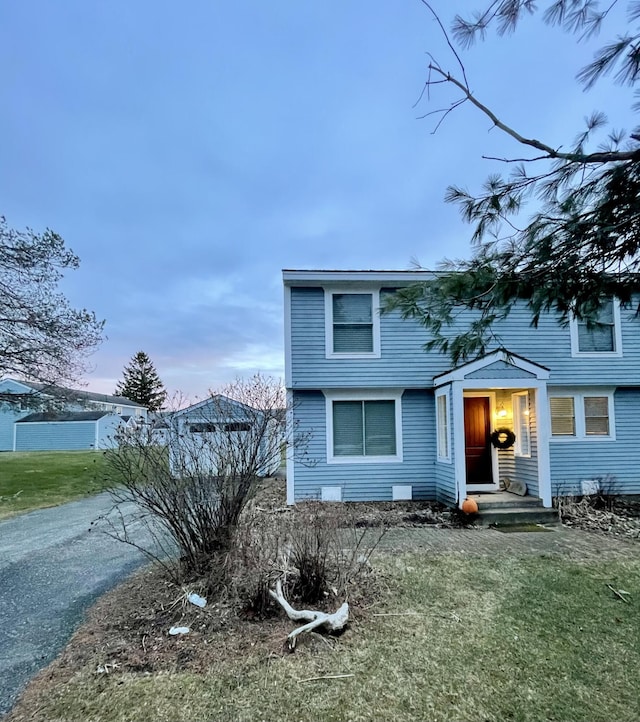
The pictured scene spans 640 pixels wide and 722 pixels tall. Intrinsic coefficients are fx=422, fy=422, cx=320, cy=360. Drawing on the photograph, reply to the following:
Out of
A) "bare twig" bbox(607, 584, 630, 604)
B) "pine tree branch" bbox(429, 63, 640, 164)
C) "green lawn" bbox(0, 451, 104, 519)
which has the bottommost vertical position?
"green lawn" bbox(0, 451, 104, 519)

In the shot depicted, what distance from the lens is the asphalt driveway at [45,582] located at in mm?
3451

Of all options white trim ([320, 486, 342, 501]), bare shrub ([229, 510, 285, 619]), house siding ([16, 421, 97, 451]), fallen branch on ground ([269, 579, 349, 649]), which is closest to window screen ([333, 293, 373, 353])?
white trim ([320, 486, 342, 501])

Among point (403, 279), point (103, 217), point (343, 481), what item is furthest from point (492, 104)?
point (103, 217)

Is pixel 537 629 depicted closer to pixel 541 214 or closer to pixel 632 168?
pixel 541 214

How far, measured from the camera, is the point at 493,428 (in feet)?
31.9

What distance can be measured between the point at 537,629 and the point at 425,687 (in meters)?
1.45

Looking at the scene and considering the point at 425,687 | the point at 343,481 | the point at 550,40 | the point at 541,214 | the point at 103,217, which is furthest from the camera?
the point at 103,217

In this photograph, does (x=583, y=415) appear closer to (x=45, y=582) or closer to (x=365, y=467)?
(x=365, y=467)

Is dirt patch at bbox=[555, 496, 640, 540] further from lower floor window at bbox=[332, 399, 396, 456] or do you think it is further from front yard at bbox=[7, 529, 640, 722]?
lower floor window at bbox=[332, 399, 396, 456]

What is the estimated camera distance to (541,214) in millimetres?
3543

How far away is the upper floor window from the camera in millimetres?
9695

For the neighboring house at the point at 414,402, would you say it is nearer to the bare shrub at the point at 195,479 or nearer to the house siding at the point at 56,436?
the bare shrub at the point at 195,479

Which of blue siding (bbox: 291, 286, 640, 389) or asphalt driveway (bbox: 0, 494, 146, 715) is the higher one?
blue siding (bbox: 291, 286, 640, 389)

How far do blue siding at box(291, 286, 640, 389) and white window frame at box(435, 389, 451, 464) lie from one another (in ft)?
1.86
